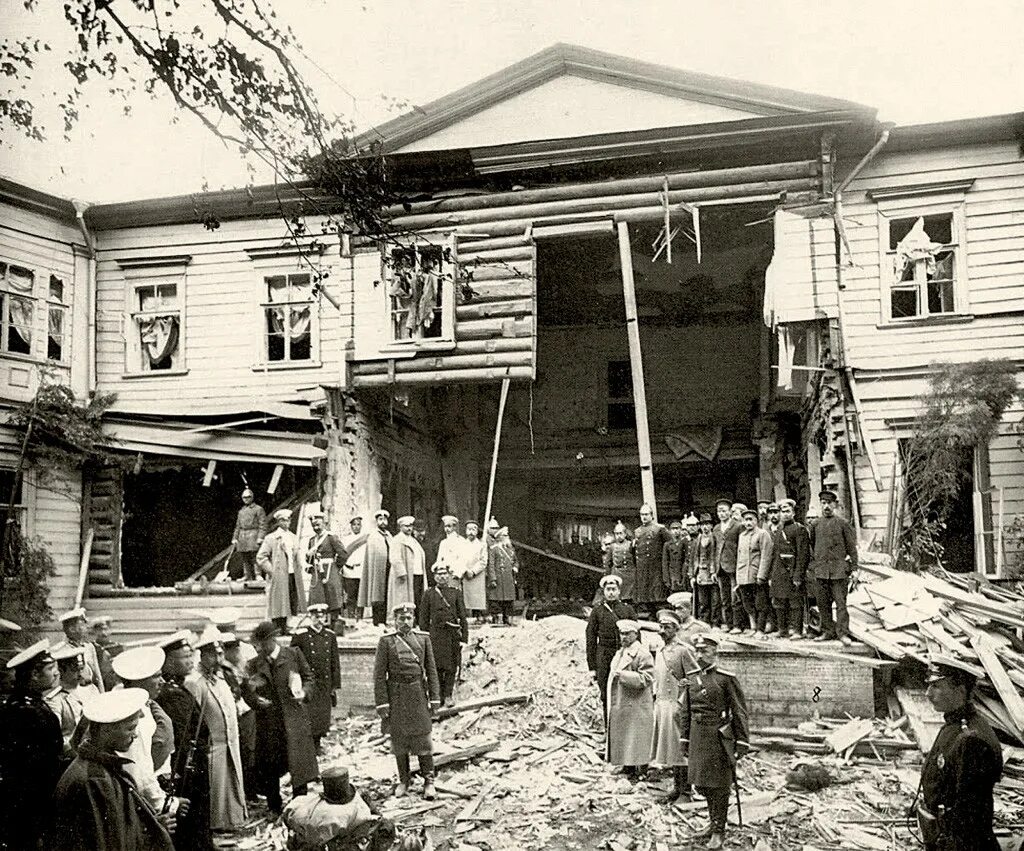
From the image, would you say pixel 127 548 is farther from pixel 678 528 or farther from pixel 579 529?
pixel 678 528

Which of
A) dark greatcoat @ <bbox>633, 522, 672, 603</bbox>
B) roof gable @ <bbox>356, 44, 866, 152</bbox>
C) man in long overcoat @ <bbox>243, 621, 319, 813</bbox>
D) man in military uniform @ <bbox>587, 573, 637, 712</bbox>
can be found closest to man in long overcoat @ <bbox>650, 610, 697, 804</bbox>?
man in military uniform @ <bbox>587, 573, 637, 712</bbox>

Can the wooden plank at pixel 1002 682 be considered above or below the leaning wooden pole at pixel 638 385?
below

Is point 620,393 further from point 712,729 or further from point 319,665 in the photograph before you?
point 712,729

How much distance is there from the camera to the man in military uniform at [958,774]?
459 cm

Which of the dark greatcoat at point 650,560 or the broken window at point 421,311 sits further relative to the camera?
the broken window at point 421,311

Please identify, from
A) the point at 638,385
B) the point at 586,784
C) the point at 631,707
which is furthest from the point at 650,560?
the point at 586,784

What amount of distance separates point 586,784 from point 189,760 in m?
4.03

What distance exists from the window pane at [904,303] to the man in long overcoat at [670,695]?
8.72 m

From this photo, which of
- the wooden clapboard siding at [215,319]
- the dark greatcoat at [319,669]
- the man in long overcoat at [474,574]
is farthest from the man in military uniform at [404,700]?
the wooden clapboard siding at [215,319]

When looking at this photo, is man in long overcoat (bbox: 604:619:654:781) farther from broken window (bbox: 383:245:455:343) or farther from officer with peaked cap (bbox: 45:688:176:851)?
broken window (bbox: 383:245:455:343)

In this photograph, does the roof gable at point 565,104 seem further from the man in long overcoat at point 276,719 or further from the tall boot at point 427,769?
the tall boot at point 427,769

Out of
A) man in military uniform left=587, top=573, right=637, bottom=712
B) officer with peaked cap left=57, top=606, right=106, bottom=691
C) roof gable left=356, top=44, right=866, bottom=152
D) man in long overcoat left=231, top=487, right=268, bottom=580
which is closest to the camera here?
officer with peaked cap left=57, top=606, right=106, bottom=691

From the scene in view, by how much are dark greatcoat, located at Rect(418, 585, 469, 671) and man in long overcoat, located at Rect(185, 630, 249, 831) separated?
395 cm

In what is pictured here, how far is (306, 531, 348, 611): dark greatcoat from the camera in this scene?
1189 cm
